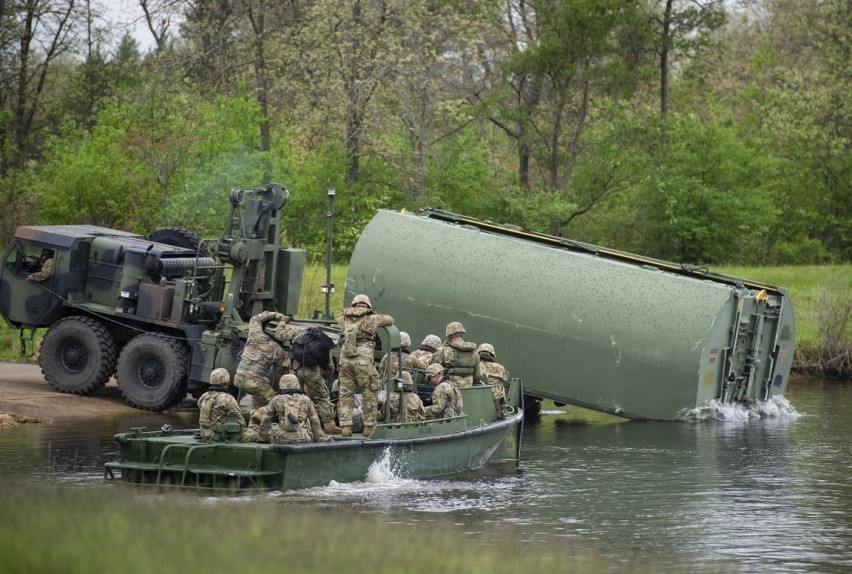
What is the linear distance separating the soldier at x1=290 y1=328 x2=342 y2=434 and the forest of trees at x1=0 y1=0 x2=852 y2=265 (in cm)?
1951

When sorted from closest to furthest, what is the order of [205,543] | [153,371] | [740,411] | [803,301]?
1. [205,543]
2. [153,371]
3. [740,411]
4. [803,301]

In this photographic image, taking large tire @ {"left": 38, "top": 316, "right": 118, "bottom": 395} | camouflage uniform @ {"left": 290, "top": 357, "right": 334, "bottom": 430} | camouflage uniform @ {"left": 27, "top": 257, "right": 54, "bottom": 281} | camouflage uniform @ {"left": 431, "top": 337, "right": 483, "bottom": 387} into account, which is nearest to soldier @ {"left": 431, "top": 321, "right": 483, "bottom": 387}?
camouflage uniform @ {"left": 431, "top": 337, "right": 483, "bottom": 387}

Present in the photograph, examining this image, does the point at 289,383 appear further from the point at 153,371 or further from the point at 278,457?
the point at 153,371

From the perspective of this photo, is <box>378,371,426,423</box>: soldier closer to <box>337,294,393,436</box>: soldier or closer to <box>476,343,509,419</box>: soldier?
<box>337,294,393,436</box>: soldier

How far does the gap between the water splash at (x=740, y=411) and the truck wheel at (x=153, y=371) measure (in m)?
8.44

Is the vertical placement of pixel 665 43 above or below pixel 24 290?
above

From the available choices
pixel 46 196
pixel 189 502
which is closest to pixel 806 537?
pixel 189 502

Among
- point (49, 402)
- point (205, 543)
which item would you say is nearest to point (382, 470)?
point (205, 543)

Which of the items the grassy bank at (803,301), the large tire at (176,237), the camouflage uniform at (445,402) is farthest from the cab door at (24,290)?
the camouflage uniform at (445,402)

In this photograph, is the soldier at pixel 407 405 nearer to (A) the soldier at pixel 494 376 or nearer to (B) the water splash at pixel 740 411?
(A) the soldier at pixel 494 376

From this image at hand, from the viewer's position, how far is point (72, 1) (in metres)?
48.0

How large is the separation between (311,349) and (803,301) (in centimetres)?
2215

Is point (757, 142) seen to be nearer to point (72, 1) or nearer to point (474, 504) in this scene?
point (72, 1)

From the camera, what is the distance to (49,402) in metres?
24.2
